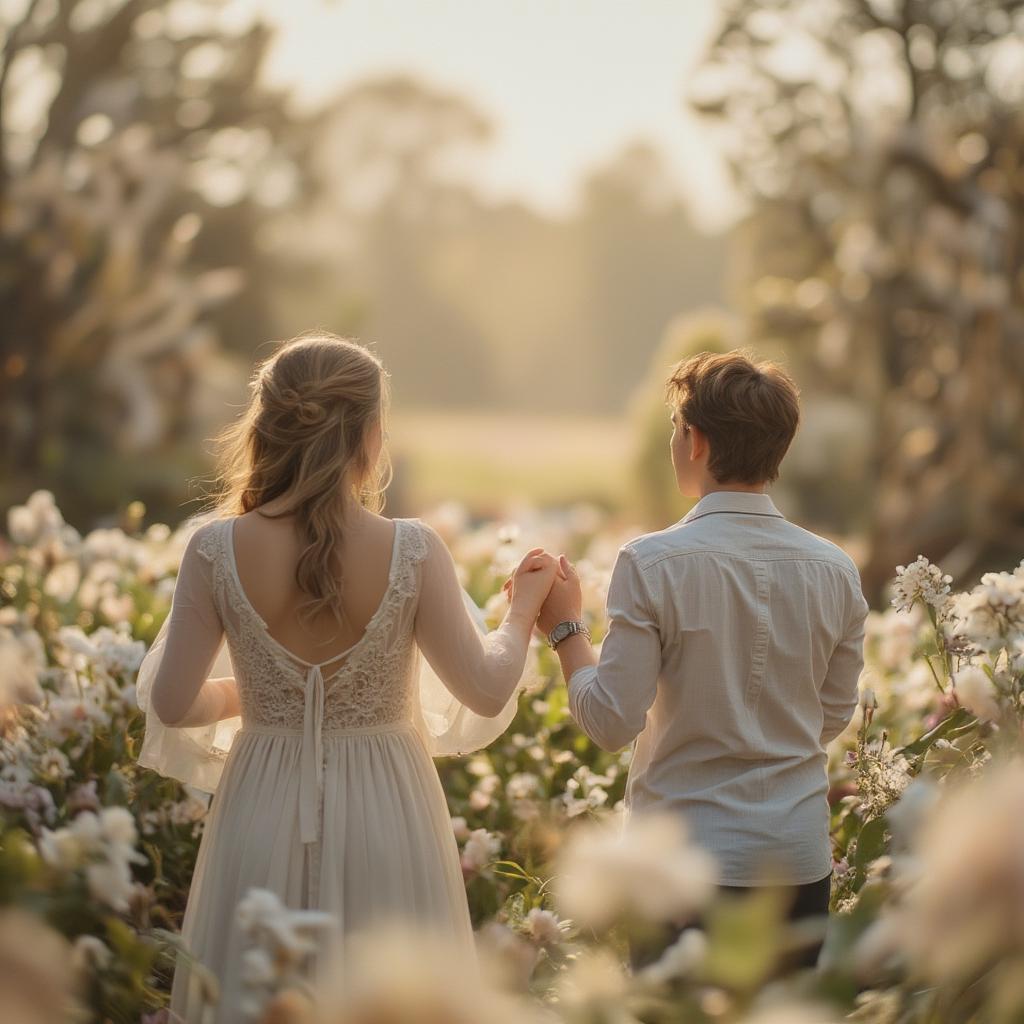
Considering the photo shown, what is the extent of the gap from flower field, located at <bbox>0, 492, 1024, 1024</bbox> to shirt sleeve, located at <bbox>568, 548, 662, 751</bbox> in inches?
8.3

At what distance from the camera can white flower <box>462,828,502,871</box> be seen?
275cm

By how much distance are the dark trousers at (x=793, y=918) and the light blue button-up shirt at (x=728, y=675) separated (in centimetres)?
2

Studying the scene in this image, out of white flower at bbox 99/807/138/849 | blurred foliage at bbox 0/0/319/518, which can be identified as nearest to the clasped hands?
white flower at bbox 99/807/138/849

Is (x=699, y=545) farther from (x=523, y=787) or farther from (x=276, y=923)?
(x=523, y=787)

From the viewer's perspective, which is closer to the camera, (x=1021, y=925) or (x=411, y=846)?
(x=1021, y=925)

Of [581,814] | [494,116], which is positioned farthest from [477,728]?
[494,116]

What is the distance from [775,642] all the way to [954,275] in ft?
27.3

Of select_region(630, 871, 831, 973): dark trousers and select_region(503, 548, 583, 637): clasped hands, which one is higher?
select_region(503, 548, 583, 637): clasped hands

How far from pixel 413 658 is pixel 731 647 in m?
0.59

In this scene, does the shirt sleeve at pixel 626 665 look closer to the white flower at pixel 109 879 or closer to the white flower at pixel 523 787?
the white flower at pixel 109 879

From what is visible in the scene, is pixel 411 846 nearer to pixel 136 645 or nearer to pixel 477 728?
pixel 477 728

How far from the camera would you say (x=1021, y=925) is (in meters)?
0.88

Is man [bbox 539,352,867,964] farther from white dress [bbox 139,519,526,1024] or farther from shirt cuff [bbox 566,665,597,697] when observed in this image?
white dress [bbox 139,519,526,1024]

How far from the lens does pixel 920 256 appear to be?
367 inches
